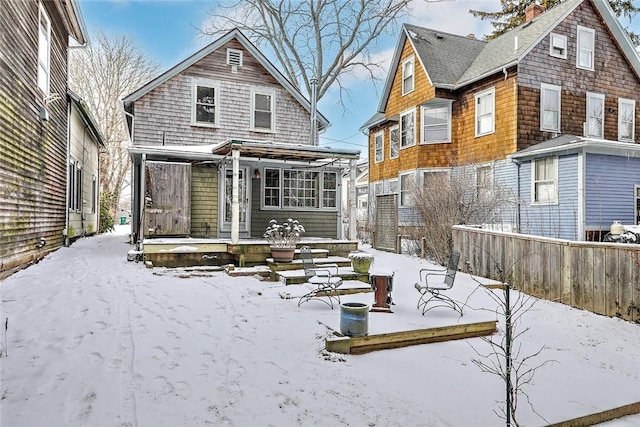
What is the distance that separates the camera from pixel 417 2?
22.5 meters

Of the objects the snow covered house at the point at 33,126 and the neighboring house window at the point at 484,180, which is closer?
the snow covered house at the point at 33,126

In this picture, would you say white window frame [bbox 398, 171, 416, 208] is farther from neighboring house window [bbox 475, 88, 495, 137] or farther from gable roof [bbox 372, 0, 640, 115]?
gable roof [bbox 372, 0, 640, 115]

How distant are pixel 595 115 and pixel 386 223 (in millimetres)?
8635

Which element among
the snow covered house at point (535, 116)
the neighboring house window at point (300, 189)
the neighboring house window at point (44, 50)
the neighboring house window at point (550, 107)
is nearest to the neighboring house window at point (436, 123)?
the snow covered house at point (535, 116)

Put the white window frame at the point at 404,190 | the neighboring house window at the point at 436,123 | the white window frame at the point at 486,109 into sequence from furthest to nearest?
the white window frame at the point at 404,190
the neighboring house window at the point at 436,123
the white window frame at the point at 486,109

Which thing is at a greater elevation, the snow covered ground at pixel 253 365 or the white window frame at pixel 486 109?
the white window frame at pixel 486 109

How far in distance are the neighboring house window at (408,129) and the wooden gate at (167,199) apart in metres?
9.48

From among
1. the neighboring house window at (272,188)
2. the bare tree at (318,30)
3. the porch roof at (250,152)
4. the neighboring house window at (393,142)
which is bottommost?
the neighboring house window at (272,188)

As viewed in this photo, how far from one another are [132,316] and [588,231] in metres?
12.7

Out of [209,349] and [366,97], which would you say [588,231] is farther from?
[366,97]

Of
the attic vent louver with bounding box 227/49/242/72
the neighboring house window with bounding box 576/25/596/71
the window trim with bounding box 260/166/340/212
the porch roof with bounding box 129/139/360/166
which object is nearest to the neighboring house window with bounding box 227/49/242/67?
the attic vent louver with bounding box 227/49/242/72

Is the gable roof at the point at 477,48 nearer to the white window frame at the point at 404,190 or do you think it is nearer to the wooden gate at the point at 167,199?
the white window frame at the point at 404,190

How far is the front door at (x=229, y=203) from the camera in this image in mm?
12273

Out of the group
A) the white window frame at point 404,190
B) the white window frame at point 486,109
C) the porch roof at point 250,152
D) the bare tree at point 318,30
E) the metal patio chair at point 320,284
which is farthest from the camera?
the bare tree at point 318,30
